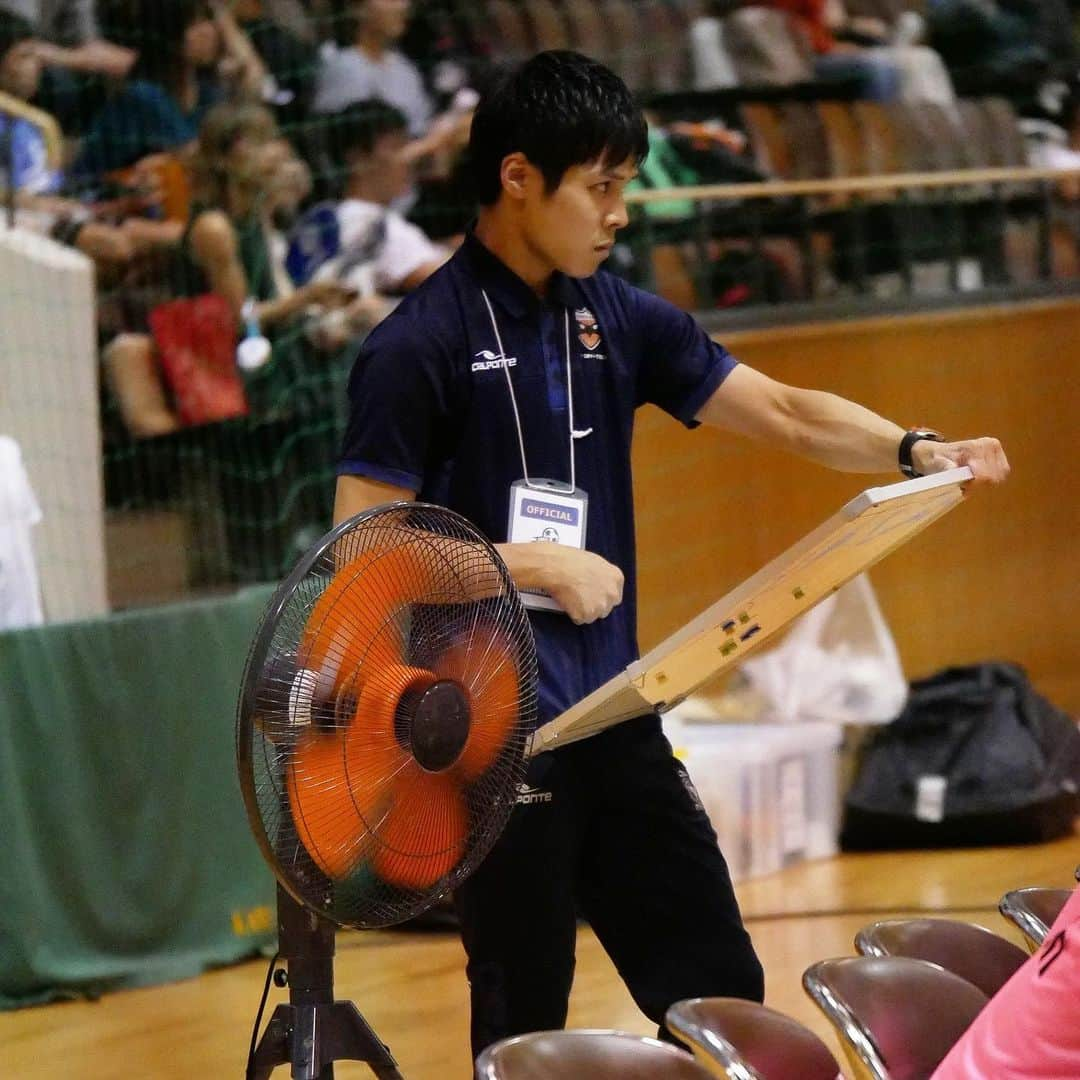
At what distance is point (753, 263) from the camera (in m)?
6.93

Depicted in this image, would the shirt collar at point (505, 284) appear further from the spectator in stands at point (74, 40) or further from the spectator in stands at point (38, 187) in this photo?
the spectator in stands at point (74, 40)

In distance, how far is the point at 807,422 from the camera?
2807 millimetres

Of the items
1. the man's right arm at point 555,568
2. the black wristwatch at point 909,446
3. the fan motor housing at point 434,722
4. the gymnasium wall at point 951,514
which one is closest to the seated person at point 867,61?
the gymnasium wall at point 951,514

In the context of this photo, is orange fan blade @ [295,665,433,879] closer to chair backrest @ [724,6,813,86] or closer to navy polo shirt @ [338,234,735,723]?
navy polo shirt @ [338,234,735,723]

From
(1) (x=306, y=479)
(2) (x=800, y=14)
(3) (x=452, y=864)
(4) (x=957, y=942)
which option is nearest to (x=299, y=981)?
(3) (x=452, y=864)

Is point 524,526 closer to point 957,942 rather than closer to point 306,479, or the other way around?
point 957,942

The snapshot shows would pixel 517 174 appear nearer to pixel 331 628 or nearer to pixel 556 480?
pixel 556 480

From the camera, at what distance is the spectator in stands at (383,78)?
21.3 ft

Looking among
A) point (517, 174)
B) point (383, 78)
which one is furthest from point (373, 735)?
point (383, 78)

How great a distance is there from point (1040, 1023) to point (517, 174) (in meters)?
1.35

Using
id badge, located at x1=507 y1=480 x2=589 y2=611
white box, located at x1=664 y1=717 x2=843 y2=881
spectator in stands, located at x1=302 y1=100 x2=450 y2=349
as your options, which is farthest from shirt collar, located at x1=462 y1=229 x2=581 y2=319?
spectator in stands, located at x1=302 y1=100 x2=450 y2=349

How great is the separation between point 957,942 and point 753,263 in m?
4.67

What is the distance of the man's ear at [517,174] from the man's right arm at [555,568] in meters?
0.44

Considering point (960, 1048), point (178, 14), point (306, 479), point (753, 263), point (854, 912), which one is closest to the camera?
point (960, 1048)
